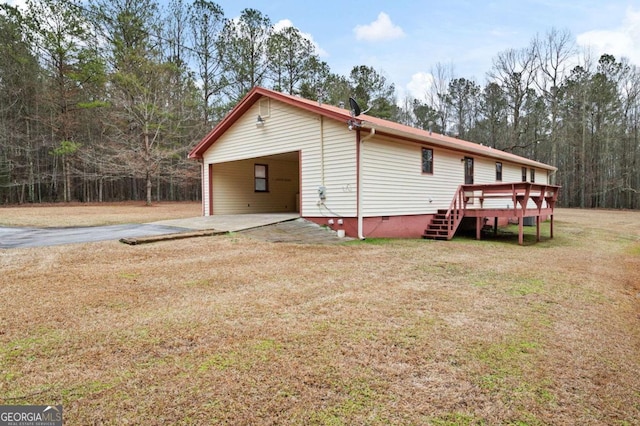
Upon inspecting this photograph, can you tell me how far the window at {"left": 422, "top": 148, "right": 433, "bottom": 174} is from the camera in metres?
11.5

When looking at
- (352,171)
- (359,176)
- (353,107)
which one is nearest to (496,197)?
(359,176)

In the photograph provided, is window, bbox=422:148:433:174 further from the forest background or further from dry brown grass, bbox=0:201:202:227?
the forest background

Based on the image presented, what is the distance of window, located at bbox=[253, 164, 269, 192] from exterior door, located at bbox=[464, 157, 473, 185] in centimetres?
805

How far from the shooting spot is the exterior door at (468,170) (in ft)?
44.5

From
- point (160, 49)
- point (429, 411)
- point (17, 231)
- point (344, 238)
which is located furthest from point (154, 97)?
point (429, 411)

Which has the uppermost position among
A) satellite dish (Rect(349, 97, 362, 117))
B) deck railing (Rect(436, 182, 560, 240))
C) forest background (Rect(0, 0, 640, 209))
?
forest background (Rect(0, 0, 640, 209))

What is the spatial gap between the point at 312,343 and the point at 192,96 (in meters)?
26.4

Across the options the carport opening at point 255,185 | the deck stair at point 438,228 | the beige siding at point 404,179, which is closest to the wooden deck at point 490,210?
the deck stair at point 438,228

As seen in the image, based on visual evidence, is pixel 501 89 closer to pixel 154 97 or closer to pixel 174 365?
pixel 154 97

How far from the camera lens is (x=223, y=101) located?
2736cm

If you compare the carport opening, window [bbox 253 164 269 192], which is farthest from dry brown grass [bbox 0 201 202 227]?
window [bbox 253 164 269 192]

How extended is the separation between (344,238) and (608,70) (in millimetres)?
33843

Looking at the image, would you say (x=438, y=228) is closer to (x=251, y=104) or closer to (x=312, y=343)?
(x=251, y=104)

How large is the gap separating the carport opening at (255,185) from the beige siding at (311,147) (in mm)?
1365
